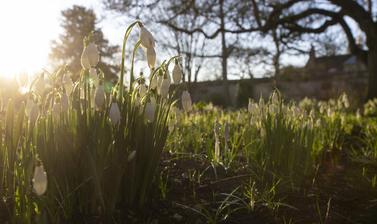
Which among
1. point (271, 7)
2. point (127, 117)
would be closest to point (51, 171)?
point (127, 117)

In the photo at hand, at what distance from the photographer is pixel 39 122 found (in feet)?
6.94

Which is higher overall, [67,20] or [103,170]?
[67,20]

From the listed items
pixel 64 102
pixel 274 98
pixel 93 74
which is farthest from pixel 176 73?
pixel 274 98

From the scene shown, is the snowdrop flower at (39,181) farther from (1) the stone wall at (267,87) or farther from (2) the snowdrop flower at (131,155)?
(1) the stone wall at (267,87)

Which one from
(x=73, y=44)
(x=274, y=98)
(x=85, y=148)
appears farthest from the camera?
(x=73, y=44)

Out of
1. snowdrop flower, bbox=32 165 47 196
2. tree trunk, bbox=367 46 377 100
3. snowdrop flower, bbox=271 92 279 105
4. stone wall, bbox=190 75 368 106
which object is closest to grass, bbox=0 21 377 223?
snowdrop flower, bbox=32 165 47 196

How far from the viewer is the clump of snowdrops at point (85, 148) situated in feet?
6.47

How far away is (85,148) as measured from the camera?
201 cm

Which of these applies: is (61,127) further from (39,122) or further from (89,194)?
(89,194)

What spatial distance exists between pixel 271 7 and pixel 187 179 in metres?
12.8

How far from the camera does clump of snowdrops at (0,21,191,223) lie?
197 centimetres

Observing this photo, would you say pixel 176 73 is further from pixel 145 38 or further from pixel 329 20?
pixel 329 20

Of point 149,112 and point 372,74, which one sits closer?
point 149,112

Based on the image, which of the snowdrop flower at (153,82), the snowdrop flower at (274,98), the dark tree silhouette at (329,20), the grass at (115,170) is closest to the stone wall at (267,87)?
the dark tree silhouette at (329,20)
